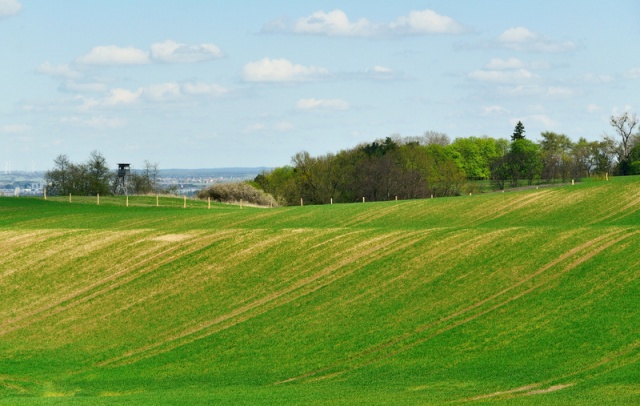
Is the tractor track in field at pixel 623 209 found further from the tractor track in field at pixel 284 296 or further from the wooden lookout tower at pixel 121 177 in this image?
the wooden lookout tower at pixel 121 177

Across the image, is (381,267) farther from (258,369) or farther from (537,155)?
(537,155)

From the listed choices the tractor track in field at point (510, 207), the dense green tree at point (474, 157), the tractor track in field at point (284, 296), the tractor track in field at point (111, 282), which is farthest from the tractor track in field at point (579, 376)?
the dense green tree at point (474, 157)

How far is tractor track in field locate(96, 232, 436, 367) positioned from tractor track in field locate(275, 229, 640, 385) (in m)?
7.87

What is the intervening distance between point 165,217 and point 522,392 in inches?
2364

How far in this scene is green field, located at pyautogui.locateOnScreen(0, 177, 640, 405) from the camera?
107ft

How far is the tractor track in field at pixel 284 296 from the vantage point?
41562mm

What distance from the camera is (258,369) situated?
37.5 meters

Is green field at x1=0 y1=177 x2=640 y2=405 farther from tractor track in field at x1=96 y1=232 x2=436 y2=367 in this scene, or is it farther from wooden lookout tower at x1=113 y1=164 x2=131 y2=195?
wooden lookout tower at x1=113 y1=164 x2=131 y2=195

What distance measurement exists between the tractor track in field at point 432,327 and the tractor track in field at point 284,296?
25.8 feet

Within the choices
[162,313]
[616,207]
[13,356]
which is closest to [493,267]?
[162,313]

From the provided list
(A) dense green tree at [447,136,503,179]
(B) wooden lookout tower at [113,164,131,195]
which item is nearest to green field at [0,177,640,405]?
(B) wooden lookout tower at [113,164,131,195]

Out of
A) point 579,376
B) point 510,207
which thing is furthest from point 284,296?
point 510,207

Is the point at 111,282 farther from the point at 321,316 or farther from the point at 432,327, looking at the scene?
the point at 432,327

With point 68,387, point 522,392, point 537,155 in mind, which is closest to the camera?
point 522,392
